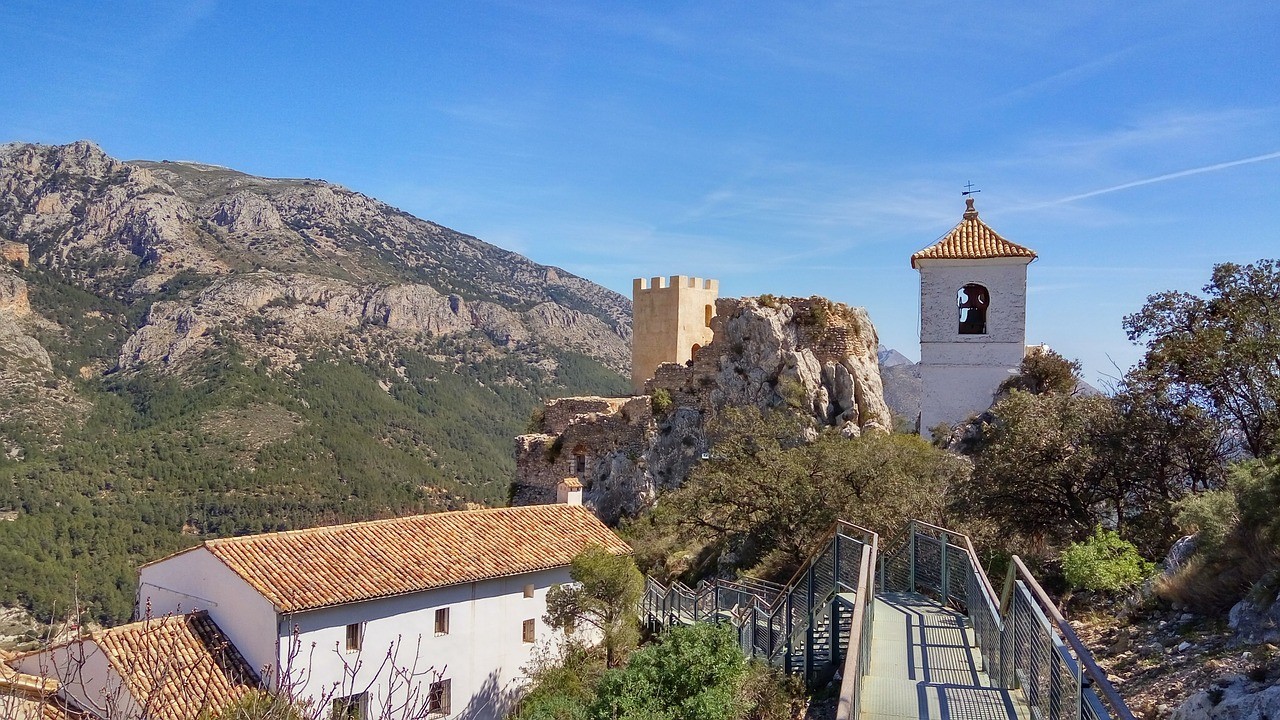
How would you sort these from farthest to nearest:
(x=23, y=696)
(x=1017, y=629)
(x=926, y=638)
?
(x=23, y=696) < (x=926, y=638) < (x=1017, y=629)

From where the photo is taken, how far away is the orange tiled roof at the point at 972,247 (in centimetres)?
2208

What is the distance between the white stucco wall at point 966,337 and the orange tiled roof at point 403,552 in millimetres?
9996

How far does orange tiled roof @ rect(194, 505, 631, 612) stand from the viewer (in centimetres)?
1848

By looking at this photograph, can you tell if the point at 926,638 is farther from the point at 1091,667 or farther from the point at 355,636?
the point at 355,636

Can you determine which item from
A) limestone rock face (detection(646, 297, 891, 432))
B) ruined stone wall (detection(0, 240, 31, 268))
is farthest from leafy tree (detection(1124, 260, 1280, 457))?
ruined stone wall (detection(0, 240, 31, 268))

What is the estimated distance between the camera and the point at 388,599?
19.2m

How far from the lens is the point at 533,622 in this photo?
22125 mm

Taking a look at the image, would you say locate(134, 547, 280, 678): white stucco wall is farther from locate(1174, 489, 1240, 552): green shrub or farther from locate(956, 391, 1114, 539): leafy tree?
locate(1174, 489, 1240, 552): green shrub

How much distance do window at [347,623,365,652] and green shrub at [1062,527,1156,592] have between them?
564 inches

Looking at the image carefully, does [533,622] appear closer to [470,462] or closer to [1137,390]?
[1137,390]

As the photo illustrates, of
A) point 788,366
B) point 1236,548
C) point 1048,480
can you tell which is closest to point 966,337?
point 788,366

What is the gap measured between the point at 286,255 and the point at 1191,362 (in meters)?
112

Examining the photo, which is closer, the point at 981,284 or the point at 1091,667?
the point at 1091,667

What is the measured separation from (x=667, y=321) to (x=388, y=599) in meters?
16.9
